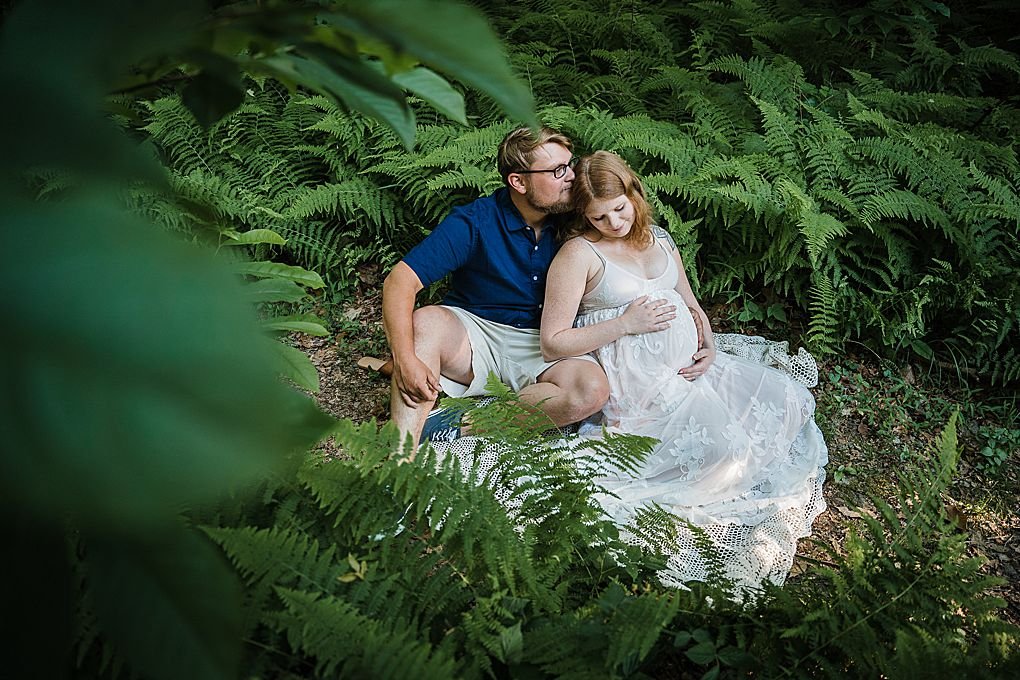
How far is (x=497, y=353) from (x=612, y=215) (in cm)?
84

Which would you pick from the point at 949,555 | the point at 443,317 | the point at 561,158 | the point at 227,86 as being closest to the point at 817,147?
the point at 561,158

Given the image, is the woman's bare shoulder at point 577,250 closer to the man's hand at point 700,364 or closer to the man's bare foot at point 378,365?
the man's hand at point 700,364

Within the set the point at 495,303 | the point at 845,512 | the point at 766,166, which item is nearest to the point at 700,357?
the point at 845,512

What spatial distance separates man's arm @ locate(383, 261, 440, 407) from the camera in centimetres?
299

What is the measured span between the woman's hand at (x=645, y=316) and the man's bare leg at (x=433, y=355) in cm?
75

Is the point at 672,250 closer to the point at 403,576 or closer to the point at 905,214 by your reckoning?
the point at 905,214

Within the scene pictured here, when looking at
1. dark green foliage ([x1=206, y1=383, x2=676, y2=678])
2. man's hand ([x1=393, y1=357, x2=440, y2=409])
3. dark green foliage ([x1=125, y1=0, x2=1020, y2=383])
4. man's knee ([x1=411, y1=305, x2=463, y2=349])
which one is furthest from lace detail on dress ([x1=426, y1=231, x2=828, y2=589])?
dark green foliage ([x1=206, y1=383, x2=676, y2=678])

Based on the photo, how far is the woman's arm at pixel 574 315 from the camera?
3.04m

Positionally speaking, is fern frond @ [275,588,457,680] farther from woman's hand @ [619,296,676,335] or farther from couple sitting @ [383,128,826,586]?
woman's hand @ [619,296,676,335]

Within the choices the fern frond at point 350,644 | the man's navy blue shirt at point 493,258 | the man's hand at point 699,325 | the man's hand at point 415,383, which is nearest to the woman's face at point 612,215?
the man's navy blue shirt at point 493,258

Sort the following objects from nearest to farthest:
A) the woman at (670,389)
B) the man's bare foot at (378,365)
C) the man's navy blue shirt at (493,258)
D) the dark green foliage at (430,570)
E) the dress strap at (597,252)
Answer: the dark green foliage at (430,570), the woman at (670,389), the dress strap at (597,252), the man's navy blue shirt at (493,258), the man's bare foot at (378,365)

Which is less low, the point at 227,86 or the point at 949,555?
the point at 227,86

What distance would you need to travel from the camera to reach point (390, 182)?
4605 mm

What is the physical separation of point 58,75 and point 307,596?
990 millimetres
